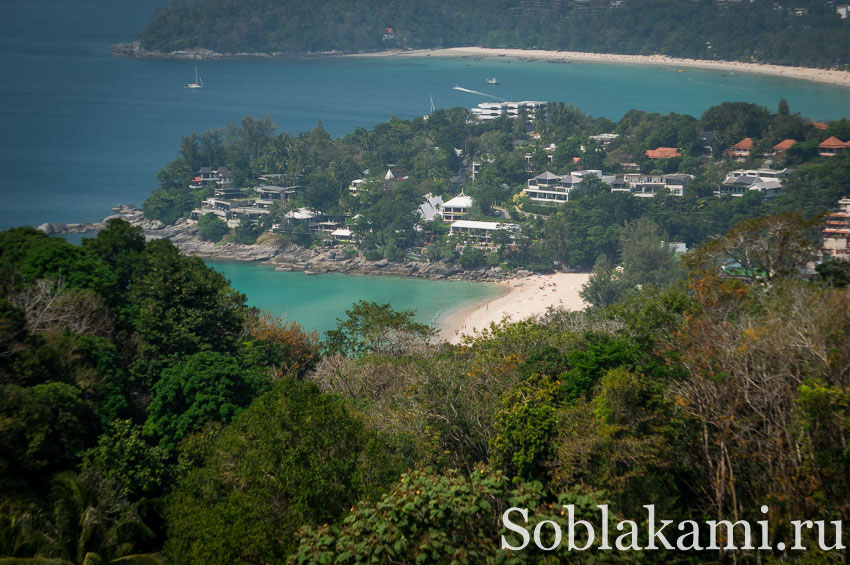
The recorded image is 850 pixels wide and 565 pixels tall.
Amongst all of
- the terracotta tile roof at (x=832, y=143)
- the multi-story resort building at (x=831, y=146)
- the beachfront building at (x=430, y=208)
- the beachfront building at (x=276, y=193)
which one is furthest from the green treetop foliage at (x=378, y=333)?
the terracotta tile roof at (x=832, y=143)

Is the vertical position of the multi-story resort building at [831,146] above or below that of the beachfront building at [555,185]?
above

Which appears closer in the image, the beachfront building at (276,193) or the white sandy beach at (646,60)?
the beachfront building at (276,193)

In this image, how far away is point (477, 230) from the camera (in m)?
26.6

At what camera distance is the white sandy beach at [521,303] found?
19906 millimetres

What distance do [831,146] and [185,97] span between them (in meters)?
52.4

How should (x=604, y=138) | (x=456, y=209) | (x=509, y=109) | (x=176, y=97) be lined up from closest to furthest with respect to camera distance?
(x=456, y=209)
(x=604, y=138)
(x=509, y=109)
(x=176, y=97)

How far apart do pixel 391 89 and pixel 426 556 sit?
66.8 m

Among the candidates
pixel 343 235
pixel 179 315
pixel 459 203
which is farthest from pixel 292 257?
pixel 179 315

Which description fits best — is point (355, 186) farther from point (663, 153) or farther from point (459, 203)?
point (663, 153)

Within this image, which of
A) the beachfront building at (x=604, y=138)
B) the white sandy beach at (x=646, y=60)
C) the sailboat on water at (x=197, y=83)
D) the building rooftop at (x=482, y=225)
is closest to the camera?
the building rooftop at (x=482, y=225)

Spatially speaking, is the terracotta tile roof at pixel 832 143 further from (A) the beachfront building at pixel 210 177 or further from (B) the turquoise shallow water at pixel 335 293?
(A) the beachfront building at pixel 210 177

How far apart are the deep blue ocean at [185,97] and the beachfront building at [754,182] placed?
37.2ft

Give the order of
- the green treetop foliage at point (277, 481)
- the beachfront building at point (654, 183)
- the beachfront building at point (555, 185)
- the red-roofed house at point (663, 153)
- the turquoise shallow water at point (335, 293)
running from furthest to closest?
the red-roofed house at point (663, 153), the beachfront building at point (555, 185), the beachfront building at point (654, 183), the turquoise shallow water at point (335, 293), the green treetop foliage at point (277, 481)

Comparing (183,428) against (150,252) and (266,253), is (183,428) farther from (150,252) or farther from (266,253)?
(266,253)
